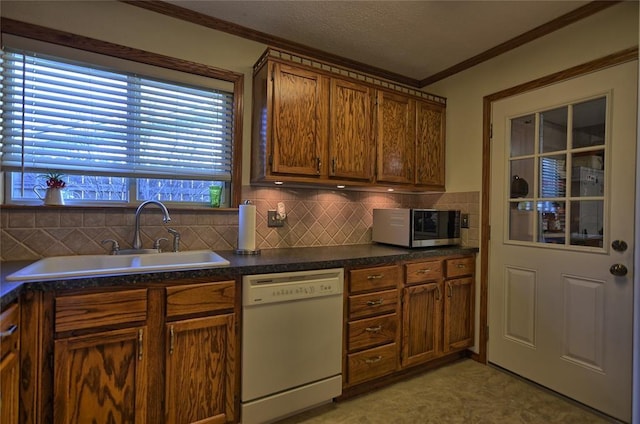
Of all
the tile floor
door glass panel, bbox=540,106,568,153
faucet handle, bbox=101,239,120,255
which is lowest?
the tile floor

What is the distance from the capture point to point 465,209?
107 inches

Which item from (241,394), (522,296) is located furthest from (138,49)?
(522,296)

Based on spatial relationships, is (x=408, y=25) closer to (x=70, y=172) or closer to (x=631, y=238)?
(x=631, y=238)

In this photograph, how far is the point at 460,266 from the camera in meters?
2.54

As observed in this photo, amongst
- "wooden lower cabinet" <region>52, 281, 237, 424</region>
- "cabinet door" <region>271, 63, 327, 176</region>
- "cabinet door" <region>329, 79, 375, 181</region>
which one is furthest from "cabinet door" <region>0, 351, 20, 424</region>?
"cabinet door" <region>329, 79, 375, 181</region>

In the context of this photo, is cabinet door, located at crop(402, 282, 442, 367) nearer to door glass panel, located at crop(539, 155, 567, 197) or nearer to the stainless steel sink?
door glass panel, located at crop(539, 155, 567, 197)

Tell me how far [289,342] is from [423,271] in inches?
45.2

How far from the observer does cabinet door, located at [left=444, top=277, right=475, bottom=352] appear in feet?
8.07

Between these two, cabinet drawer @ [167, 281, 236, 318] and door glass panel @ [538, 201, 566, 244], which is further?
door glass panel @ [538, 201, 566, 244]

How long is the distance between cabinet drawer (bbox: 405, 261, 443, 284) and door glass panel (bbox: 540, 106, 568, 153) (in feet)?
3.73

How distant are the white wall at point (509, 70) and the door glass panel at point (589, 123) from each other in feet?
0.96

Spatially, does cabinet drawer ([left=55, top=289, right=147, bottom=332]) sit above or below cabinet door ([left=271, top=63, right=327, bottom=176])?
below

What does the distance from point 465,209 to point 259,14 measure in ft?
7.34

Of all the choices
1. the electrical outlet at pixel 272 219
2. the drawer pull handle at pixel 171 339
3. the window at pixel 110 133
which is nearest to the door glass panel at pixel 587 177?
the electrical outlet at pixel 272 219
